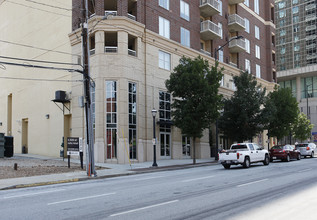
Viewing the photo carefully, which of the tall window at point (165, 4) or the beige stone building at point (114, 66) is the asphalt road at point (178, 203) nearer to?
the beige stone building at point (114, 66)

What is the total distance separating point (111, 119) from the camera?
26016mm

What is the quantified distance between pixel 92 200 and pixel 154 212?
8.81 feet

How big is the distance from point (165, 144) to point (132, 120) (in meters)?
4.85

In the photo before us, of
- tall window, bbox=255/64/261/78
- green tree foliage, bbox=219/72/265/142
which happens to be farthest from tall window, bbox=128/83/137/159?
tall window, bbox=255/64/261/78

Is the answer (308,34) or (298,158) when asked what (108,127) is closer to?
(298,158)

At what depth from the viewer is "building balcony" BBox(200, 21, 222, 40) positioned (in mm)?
35562

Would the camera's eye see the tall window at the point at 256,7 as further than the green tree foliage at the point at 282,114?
Yes

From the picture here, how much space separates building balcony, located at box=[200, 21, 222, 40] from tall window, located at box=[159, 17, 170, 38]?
561 centimetres

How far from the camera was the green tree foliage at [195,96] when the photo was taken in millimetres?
25281

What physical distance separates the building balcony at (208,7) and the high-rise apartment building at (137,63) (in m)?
0.11

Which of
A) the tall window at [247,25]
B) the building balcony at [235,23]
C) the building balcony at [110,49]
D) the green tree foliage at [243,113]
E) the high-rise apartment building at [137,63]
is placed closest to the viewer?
the high-rise apartment building at [137,63]

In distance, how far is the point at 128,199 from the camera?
385 inches

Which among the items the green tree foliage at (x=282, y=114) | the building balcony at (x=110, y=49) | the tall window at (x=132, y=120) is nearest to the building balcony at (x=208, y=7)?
the green tree foliage at (x=282, y=114)

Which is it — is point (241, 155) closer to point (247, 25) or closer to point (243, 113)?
point (243, 113)
